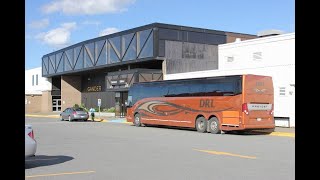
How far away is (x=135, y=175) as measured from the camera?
9.19 metres

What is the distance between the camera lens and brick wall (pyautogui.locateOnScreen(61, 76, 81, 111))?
6362 centimetres

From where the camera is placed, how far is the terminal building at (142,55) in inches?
1627

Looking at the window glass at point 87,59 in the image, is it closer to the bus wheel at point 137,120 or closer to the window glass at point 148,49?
the window glass at point 148,49

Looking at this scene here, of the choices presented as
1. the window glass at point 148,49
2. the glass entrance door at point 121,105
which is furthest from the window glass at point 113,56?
the window glass at point 148,49

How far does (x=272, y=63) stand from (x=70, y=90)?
40515 mm

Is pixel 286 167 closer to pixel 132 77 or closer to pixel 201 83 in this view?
pixel 201 83

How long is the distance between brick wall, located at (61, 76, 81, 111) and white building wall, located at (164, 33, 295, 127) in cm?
3204

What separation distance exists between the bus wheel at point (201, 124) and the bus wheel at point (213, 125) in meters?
0.47

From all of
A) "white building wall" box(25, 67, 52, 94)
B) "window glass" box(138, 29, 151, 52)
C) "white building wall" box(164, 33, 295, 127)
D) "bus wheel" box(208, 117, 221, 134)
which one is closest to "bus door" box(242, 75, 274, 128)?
"white building wall" box(164, 33, 295, 127)

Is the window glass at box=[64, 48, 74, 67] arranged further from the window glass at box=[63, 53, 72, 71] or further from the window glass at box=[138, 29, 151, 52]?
the window glass at box=[138, 29, 151, 52]

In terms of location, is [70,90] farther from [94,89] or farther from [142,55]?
[142,55]

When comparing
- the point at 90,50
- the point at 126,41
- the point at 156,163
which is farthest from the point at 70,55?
the point at 156,163

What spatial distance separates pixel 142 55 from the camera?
138 ft
